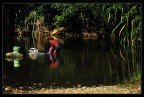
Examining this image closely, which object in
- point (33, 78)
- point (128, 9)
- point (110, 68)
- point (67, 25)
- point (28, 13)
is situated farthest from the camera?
point (67, 25)

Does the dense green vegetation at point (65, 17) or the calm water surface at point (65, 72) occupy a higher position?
the dense green vegetation at point (65, 17)

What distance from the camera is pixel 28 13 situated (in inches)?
1729

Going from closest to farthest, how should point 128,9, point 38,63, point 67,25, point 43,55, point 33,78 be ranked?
point 128,9
point 33,78
point 38,63
point 43,55
point 67,25

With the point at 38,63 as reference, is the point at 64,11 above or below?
above

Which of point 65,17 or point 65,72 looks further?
point 65,17

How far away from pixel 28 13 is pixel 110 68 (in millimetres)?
23090

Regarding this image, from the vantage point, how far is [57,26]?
1902 inches

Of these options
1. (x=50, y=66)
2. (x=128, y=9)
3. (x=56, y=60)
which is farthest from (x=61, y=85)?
(x=56, y=60)

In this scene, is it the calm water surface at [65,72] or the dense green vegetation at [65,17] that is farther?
the dense green vegetation at [65,17]

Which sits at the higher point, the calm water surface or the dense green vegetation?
the dense green vegetation

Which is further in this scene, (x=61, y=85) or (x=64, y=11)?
(x=64, y=11)

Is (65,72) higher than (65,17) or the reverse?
the reverse

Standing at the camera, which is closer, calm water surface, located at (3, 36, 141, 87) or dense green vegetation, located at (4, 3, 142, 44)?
calm water surface, located at (3, 36, 141, 87)

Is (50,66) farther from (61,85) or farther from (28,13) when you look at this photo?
(28,13)
